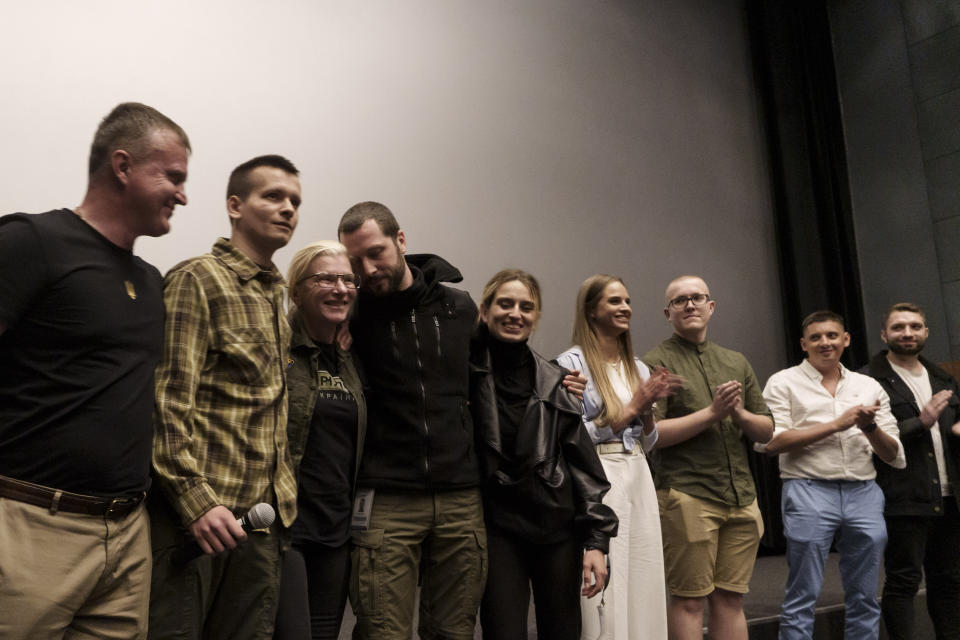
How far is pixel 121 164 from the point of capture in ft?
4.87

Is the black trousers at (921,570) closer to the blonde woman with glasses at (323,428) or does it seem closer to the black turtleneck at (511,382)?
the black turtleneck at (511,382)

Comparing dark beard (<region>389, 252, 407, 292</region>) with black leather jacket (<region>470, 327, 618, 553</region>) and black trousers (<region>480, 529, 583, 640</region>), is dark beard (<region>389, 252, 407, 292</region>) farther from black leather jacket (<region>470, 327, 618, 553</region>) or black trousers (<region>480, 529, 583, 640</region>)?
black trousers (<region>480, 529, 583, 640</region>)

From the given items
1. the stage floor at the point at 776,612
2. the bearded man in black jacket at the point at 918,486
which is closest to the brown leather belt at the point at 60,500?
the stage floor at the point at 776,612

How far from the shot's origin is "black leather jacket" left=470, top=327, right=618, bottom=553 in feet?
7.03

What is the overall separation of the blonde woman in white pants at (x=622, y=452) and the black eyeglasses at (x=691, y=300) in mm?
391

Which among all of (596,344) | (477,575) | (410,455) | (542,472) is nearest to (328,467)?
(410,455)

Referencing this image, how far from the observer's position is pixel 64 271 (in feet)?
4.49

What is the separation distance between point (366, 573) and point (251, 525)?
1.43 feet

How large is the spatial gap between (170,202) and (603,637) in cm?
160

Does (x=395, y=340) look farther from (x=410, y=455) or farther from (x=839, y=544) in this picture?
(x=839, y=544)

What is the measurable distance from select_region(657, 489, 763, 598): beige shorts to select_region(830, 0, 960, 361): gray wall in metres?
3.73

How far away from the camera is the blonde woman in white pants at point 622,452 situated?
2375mm

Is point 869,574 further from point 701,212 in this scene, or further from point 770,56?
point 770,56

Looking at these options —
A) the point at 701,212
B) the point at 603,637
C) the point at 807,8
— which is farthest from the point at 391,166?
the point at 807,8
